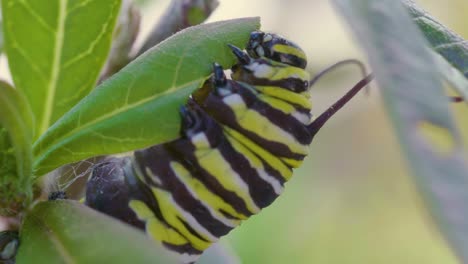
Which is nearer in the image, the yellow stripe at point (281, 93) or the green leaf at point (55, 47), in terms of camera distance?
the green leaf at point (55, 47)

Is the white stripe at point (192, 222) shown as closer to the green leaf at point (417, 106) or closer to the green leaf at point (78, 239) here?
the green leaf at point (78, 239)

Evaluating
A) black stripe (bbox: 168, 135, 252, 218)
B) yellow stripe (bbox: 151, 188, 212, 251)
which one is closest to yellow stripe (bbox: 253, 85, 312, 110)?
black stripe (bbox: 168, 135, 252, 218)

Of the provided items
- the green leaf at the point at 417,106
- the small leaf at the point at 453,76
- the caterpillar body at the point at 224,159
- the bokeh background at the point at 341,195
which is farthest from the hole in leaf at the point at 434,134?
the bokeh background at the point at 341,195

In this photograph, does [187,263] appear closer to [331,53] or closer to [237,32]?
[237,32]

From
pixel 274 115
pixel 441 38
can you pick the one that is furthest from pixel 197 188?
pixel 441 38

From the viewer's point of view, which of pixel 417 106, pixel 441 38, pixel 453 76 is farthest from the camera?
pixel 441 38

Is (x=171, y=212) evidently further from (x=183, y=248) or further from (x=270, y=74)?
(x=270, y=74)
